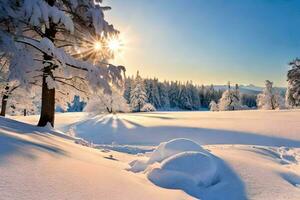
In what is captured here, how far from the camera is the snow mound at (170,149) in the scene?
6.83 m

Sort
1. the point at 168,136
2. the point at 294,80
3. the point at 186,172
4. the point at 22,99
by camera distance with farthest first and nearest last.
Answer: the point at 294,80 < the point at 168,136 < the point at 22,99 < the point at 186,172

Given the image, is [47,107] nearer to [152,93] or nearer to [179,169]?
[179,169]

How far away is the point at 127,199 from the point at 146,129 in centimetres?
1616

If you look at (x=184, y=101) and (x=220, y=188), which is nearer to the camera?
(x=220, y=188)

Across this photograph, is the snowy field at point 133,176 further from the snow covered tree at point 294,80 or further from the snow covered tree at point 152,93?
the snow covered tree at point 152,93

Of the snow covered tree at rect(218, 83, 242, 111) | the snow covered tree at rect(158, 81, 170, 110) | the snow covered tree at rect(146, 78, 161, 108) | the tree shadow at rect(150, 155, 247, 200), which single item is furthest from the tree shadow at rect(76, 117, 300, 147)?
the snow covered tree at rect(158, 81, 170, 110)

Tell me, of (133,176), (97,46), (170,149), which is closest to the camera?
(133,176)

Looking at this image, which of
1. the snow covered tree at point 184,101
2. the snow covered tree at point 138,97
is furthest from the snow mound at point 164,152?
the snow covered tree at point 184,101

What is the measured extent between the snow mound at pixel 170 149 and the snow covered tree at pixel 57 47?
3634 mm

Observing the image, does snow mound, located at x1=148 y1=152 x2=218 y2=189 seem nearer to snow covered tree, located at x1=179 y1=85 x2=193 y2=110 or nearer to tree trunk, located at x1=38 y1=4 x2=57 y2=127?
tree trunk, located at x1=38 y1=4 x2=57 y2=127

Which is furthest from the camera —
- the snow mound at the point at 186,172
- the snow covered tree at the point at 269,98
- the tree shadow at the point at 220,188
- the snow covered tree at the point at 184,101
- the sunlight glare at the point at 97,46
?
the snow covered tree at the point at 184,101

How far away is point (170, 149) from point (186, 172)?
1291 mm

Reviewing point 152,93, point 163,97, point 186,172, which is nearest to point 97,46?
point 186,172

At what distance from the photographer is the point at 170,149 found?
7.00 meters
